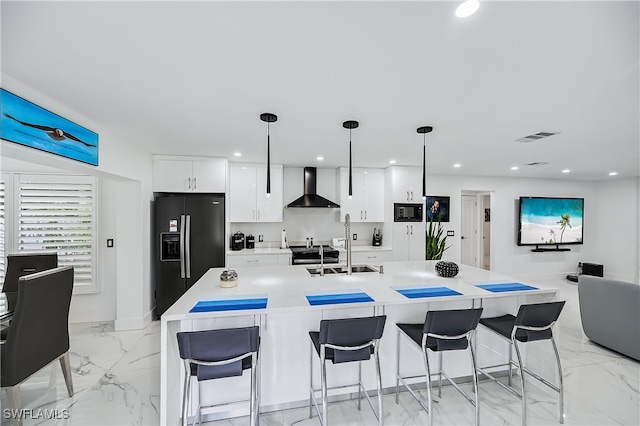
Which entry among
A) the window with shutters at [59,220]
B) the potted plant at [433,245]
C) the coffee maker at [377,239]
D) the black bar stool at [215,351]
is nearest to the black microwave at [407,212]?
the potted plant at [433,245]

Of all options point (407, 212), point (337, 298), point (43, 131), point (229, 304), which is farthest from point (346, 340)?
point (407, 212)

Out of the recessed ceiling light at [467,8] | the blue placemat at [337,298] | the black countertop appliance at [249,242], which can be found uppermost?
the recessed ceiling light at [467,8]

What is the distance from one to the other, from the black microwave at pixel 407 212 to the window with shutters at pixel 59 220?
4.45 meters

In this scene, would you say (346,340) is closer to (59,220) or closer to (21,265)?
(21,265)

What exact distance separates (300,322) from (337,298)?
1.20ft

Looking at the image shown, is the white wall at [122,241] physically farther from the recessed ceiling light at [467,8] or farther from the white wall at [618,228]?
the white wall at [618,228]

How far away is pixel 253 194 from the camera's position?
448cm

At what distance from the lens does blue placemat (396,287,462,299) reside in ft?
6.78

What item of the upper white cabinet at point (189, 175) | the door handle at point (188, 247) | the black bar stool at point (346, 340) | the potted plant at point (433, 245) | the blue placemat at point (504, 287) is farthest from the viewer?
the potted plant at point (433, 245)

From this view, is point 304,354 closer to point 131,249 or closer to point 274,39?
point 274,39

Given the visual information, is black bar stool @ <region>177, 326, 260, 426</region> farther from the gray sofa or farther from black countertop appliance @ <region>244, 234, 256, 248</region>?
the gray sofa

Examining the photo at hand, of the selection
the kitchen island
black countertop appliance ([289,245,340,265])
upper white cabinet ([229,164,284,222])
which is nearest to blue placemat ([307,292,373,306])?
the kitchen island

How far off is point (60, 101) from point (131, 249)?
6.35 ft

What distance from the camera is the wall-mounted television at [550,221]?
5.96 m
